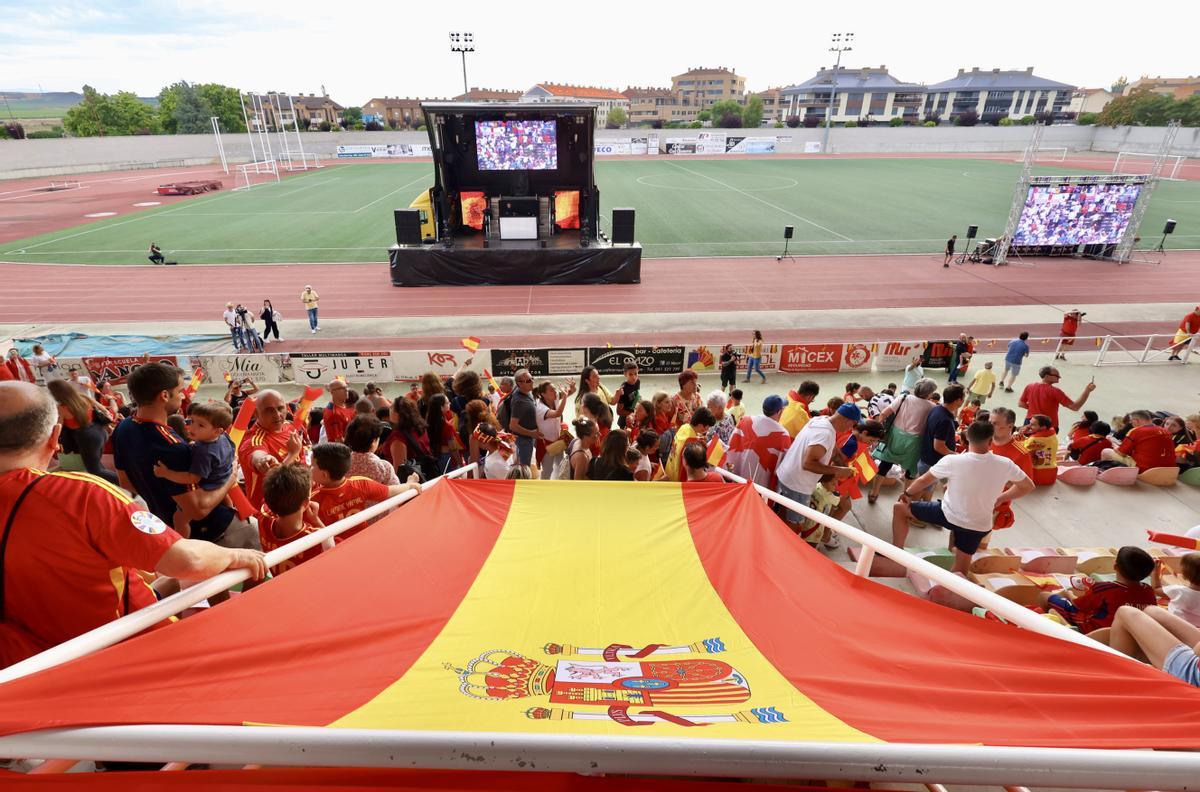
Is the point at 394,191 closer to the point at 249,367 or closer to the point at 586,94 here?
the point at 249,367

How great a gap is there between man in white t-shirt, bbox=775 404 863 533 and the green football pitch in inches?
819

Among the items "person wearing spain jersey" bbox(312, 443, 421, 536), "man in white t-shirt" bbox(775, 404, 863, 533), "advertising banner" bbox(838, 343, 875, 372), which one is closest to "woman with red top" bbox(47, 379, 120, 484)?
"person wearing spain jersey" bbox(312, 443, 421, 536)

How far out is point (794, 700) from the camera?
1.87 meters

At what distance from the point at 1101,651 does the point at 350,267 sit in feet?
86.7

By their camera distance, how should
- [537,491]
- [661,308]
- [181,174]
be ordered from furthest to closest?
1. [181,174]
2. [661,308]
3. [537,491]

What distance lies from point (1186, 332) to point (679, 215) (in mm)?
23328

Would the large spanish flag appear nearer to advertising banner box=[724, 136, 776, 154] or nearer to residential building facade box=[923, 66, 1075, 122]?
advertising banner box=[724, 136, 776, 154]

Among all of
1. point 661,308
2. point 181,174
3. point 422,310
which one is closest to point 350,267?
point 422,310

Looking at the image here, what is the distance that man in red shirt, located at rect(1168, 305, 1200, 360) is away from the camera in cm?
1385

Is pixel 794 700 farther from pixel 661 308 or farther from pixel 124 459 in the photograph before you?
pixel 661 308

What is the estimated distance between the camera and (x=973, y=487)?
5.25 meters

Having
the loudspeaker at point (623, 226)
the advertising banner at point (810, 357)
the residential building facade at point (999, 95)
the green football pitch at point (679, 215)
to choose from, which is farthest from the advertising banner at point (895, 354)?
the residential building facade at point (999, 95)

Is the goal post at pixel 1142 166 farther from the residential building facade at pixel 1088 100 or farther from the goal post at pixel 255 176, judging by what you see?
the residential building facade at pixel 1088 100

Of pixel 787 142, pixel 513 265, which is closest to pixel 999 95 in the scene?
pixel 787 142
